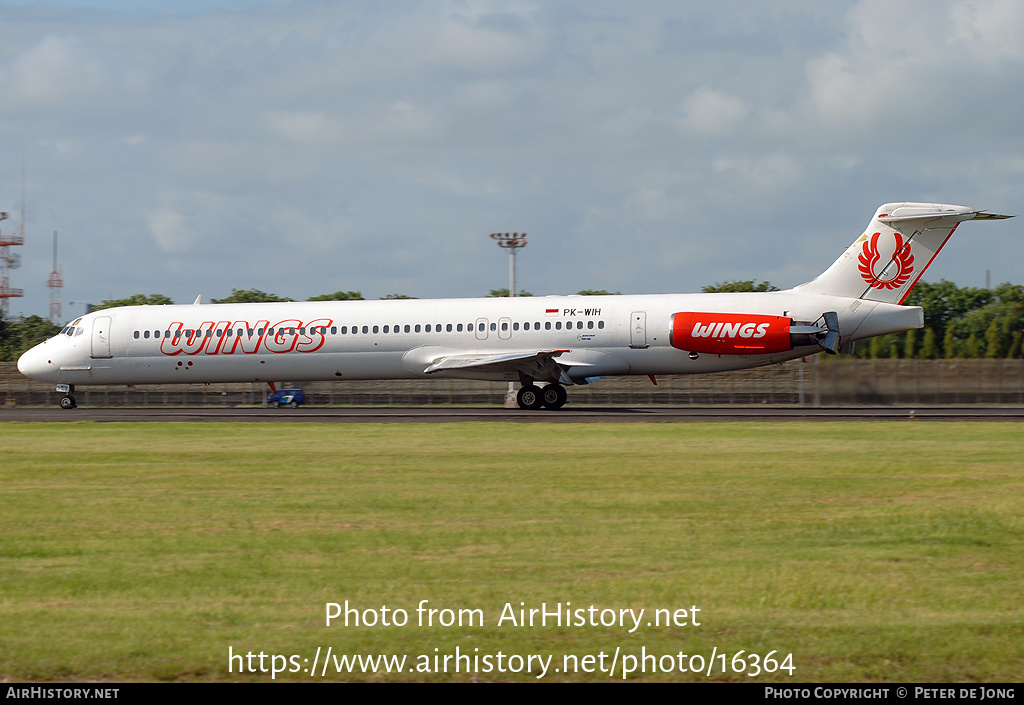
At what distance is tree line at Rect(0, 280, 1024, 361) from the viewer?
1940 inches

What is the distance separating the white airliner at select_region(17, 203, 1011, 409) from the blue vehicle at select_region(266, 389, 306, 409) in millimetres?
8368

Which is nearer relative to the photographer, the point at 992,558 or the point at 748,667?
the point at 748,667

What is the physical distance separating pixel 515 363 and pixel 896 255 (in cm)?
1291

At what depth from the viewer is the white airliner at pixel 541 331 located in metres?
33.8

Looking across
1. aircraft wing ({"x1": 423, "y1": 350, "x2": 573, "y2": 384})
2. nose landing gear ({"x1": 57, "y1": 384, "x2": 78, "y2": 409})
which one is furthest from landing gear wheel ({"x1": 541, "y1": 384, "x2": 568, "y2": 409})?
nose landing gear ({"x1": 57, "y1": 384, "x2": 78, "y2": 409})

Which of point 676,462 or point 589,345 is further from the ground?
point 589,345

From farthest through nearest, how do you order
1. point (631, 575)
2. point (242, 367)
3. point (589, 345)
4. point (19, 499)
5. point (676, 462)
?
point (242, 367)
point (589, 345)
point (676, 462)
point (19, 499)
point (631, 575)

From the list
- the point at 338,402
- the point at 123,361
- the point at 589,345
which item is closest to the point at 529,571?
the point at 589,345

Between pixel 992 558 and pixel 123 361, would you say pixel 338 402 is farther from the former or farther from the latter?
pixel 992 558

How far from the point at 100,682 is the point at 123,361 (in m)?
33.7

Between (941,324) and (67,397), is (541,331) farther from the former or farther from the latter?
(941,324)

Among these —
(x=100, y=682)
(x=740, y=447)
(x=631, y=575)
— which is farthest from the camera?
(x=740, y=447)

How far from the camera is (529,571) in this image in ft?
29.5

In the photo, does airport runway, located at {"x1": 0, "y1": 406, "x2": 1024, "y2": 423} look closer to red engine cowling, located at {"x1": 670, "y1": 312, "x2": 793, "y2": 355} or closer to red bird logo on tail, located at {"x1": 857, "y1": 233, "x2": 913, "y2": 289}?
red engine cowling, located at {"x1": 670, "y1": 312, "x2": 793, "y2": 355}
